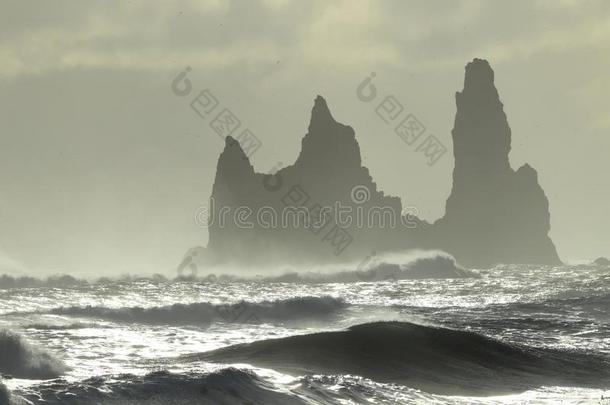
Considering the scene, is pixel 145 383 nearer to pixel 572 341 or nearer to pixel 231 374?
pixel 231 374

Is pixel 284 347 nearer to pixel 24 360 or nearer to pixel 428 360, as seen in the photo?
pixel 428 360

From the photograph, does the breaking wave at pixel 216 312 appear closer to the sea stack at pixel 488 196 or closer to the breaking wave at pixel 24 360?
the breaking wave at pixel 24 360

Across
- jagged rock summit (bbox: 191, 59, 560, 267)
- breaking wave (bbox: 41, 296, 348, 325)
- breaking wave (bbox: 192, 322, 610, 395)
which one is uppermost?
jagged rock summit (bbox: 191, 59, 560, 267)

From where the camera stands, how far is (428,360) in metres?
23.0

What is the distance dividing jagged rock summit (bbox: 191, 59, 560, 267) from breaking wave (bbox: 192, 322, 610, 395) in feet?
374

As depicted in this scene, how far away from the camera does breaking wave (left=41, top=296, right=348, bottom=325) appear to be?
114 feet

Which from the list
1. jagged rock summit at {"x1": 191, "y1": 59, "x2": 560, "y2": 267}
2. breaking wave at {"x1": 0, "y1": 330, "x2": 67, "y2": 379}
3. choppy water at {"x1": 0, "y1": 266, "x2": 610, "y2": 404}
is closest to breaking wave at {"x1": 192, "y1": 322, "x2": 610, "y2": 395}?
choppy water at {"x1": 0, "y1": 266, "x2": 610, "y2": 404}

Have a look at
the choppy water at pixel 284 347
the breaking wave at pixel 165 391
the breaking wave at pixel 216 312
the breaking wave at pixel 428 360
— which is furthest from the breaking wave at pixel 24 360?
the breaking wave at pixel 216 312

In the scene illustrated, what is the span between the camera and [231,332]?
29609 millimetres

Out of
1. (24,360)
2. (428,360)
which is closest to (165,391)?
(24,360)

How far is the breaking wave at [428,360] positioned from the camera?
20344 mm

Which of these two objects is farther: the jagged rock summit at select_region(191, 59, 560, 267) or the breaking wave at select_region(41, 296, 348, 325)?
the jagged rock summit at select_region(191, 59, 560, 267)

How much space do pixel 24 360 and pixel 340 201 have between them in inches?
4986

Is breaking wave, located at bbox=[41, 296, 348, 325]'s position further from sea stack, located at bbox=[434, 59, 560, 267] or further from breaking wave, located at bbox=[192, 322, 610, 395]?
sea stack, located at bbox=[434, 59, 560, 267]
